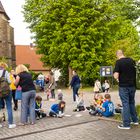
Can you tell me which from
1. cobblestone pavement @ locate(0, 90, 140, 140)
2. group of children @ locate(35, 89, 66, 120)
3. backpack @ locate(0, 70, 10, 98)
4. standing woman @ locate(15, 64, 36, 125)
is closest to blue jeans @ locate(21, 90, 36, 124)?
standing woman @ locate(15, 64, 36, 125)

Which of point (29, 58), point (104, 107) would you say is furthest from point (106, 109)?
point (29, 58)

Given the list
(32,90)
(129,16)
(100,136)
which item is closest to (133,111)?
(100,136)

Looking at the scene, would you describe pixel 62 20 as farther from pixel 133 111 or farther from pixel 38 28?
pixel 133 111

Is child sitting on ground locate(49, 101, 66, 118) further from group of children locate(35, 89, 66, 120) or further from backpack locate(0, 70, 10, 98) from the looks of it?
backpack locate(0, 70, 10, 98)

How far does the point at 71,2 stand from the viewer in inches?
1913

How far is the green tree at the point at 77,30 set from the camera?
46938 mm

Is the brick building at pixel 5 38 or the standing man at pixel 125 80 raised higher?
the brick building at pixel 5 38

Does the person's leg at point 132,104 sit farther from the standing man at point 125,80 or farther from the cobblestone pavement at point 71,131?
the cobblestone pavement at point 71,131

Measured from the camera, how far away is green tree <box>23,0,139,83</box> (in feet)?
154

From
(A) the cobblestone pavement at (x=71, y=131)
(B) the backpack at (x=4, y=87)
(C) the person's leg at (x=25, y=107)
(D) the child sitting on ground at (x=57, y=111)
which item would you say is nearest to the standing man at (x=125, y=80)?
(A) the cobblestone pavement at (x=71, y=131)

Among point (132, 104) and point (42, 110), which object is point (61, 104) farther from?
point (132, 104)

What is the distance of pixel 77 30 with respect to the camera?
47.0 m

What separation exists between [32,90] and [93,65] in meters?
35.3

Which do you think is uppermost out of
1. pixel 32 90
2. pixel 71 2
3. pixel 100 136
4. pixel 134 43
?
pixel 71 2
